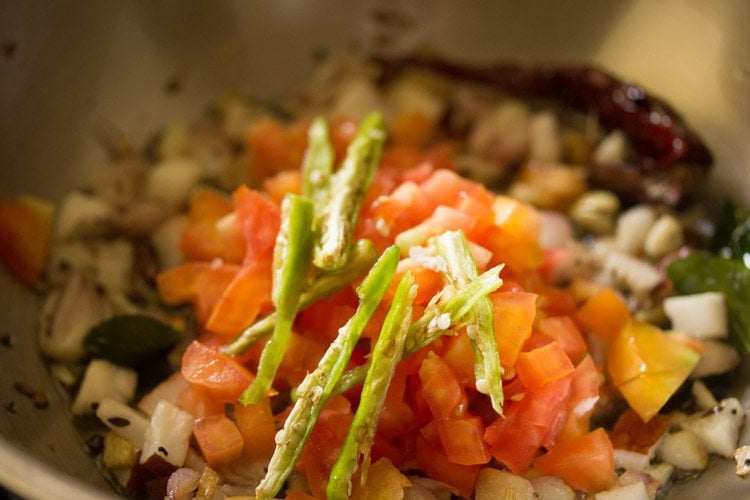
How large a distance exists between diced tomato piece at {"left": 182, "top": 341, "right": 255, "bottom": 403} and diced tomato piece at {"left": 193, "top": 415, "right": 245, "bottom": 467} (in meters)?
0.06

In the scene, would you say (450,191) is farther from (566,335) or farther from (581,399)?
(581,399)

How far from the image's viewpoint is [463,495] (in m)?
1.32

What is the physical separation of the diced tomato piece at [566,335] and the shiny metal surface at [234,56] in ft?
2.04

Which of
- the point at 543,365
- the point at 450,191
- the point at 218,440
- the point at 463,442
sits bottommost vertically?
the point at 218,440

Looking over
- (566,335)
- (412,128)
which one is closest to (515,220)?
(566,335)

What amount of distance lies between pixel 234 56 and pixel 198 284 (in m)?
0.79

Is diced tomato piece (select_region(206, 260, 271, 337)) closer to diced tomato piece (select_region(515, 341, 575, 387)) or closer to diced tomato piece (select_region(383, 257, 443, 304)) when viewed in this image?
diced tomato piece (select_region(383, 257, 443, 304))

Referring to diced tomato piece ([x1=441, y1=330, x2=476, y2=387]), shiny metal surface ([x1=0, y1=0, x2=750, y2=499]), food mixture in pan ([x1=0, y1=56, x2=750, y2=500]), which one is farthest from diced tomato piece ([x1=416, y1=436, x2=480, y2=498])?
shiny metal surface ([x1=0, y1=0, x2=750, y2=499])

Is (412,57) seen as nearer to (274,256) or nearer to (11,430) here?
(274,256)

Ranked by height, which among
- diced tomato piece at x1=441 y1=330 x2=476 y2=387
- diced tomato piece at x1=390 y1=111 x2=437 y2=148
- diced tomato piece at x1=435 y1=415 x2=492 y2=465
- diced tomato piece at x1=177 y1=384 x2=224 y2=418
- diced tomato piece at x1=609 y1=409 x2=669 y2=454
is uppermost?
diced tomato piece at x1=390 y1=111 x2=437 y2=148

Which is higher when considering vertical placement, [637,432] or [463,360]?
[463,360]

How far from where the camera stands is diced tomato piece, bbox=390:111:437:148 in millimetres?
2016

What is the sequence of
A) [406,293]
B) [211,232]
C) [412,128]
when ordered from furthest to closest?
[412,128] < [211,232] < [406,293]

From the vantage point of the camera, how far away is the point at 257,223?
5.00 ft
